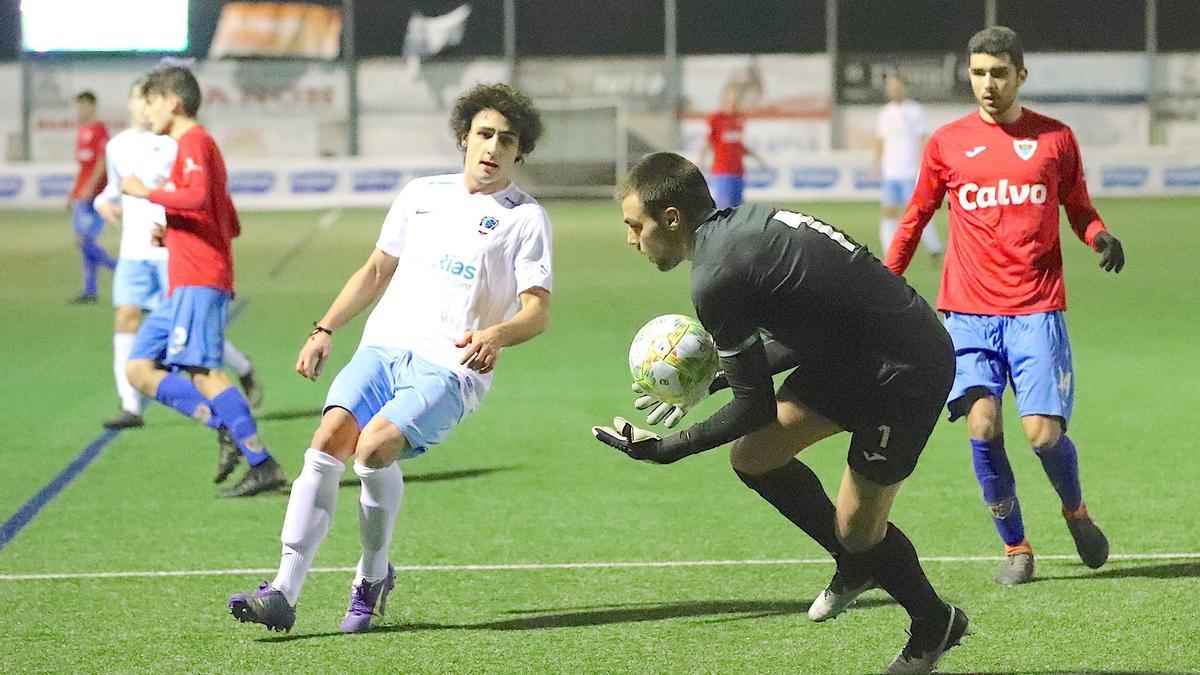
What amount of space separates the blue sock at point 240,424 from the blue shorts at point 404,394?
107 inches

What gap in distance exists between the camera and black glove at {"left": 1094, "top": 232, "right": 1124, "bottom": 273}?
6.77 meters

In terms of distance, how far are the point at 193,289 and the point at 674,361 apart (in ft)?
14.7

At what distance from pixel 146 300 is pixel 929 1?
31387mm

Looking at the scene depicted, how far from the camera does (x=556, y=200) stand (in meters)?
37.9

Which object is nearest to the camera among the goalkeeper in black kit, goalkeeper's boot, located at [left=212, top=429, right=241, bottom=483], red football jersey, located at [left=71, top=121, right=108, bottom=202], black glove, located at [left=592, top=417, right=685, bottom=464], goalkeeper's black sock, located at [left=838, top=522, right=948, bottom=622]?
the goalkeeper in black kit

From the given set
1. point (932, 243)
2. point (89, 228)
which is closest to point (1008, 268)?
point (89, 228)

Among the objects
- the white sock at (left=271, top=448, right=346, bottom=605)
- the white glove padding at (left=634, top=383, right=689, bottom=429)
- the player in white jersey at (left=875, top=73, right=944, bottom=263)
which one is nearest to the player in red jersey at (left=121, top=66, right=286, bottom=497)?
the white sock at (left=271, top=448, right=346, bottom=605)

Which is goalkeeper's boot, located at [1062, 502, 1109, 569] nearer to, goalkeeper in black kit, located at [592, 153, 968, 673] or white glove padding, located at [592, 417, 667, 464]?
goalkeeper in black kit, located at [592, 153, 968, 673]

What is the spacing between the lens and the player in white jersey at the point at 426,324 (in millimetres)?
5977

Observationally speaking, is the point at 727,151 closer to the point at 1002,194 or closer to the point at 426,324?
the point at 1002,194

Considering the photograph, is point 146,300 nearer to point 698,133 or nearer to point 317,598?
point 317,598

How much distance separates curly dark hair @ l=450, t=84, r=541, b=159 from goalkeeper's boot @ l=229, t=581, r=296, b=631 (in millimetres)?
1783

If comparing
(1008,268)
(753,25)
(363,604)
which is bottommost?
(363,604)

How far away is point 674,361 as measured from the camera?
5215 mm
